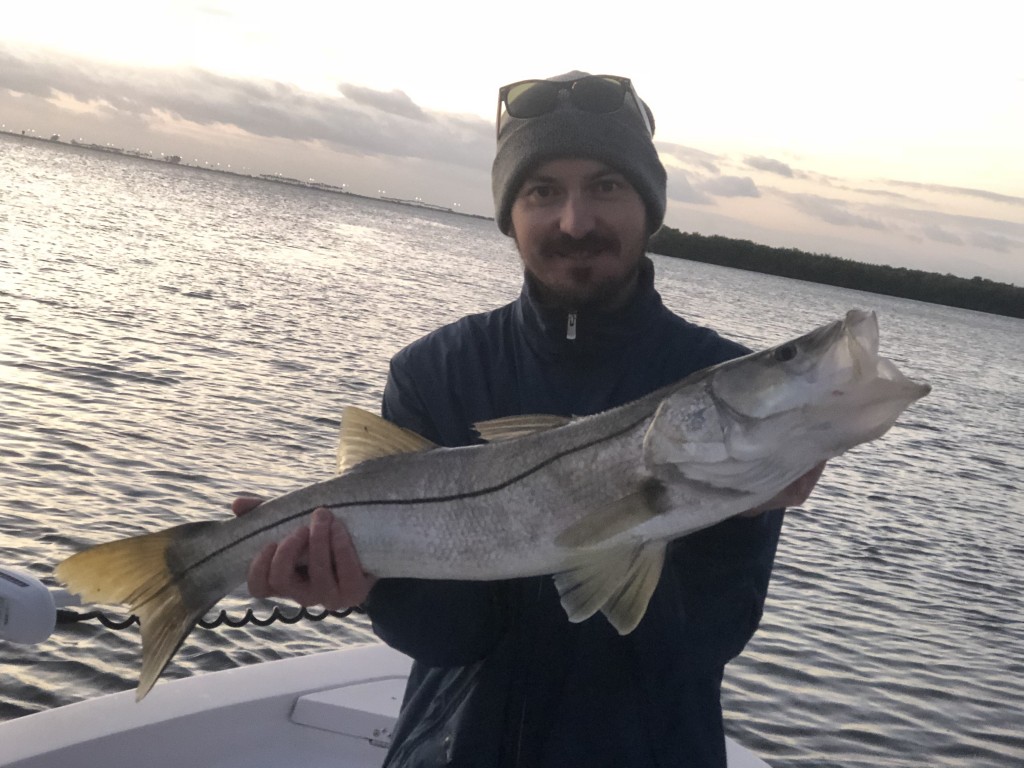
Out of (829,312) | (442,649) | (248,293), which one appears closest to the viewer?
(442,649)

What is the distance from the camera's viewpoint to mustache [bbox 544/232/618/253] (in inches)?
154

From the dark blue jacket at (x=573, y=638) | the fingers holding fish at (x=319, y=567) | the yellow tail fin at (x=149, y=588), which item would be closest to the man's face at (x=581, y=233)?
the dark blue jacket at (x=573, y=638)

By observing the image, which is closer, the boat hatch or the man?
the man

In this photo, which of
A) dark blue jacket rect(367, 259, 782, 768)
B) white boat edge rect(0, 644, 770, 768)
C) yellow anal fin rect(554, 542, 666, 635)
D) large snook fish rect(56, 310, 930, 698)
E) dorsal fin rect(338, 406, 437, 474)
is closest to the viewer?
large snook fish rect(56, 310, 930, 698)

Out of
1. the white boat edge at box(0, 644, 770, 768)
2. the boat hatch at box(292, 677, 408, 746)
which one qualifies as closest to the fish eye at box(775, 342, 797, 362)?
the white boat edge at box(0, 644, 770, 768)

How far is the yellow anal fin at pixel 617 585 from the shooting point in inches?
120

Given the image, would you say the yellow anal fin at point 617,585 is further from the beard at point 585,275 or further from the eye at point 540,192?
the eye at point 540,192

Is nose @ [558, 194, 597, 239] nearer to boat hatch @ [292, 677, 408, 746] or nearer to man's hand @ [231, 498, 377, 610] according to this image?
man's hand @ [231, 498, 377, 610]

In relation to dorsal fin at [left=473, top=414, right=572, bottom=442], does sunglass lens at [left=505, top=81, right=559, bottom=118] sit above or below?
above

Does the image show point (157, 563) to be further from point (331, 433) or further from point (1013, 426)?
point (1013, 426)

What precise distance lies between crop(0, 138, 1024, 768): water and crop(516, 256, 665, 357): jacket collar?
19.5 ft

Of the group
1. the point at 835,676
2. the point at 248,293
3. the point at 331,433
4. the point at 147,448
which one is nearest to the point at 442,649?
the point at 835,676

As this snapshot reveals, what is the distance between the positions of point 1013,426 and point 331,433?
22.0 m

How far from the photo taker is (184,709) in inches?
197
